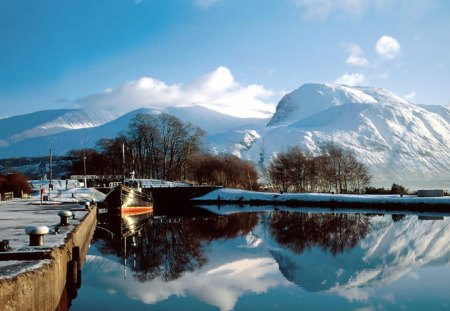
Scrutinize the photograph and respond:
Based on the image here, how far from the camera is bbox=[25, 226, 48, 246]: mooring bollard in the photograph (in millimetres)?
11516

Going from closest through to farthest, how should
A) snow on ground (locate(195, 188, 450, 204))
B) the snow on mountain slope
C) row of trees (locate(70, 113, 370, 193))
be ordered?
snow on ground (locate(195, 188, 450, 204)) → row of trees (locate(70, 113, 370, 193)) → the snow on mountain slope

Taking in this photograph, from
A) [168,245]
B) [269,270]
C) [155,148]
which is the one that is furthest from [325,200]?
[269,270]

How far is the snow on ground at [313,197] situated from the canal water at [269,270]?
66.0 ft

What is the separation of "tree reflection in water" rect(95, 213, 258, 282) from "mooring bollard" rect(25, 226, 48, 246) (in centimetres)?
421

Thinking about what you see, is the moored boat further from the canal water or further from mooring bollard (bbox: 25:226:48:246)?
mooring bollard (bbox: 25:226:48:246)

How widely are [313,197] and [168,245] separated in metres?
36.4

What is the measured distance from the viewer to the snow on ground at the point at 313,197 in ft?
160

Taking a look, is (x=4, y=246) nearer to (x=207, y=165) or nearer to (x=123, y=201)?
(x=123, y=201)

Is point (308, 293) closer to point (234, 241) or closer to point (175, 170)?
point (234, 241)

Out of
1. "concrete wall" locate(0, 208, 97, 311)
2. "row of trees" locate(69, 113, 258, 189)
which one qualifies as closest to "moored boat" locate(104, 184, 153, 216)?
"concrete wall" locate(0, 208, 97, 311)

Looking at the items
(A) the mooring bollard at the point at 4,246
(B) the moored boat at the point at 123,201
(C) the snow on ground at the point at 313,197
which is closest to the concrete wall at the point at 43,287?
(A) the mooring bollard at the point at 4,246

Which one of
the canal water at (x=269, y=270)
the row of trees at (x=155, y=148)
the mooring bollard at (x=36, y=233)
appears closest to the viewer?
the mooring bollard at (x=36, y=233)

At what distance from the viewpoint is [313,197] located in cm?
5734

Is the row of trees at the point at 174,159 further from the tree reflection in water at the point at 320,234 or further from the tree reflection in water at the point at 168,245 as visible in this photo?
the tree reflection in water at the point at 320,234
